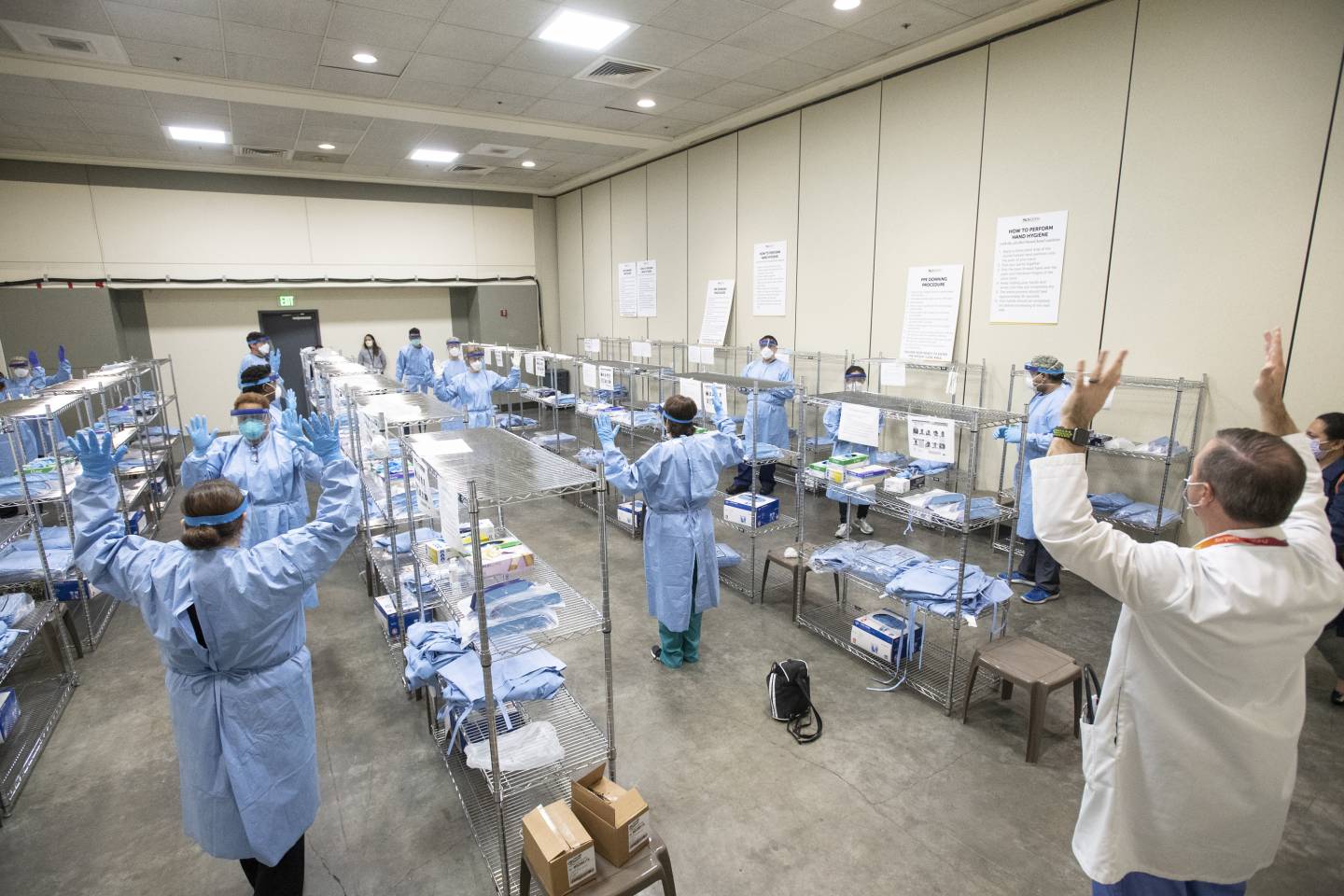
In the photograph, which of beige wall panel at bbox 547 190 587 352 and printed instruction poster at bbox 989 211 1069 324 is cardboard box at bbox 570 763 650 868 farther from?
beige wall panel at bbox 547 190 587 352

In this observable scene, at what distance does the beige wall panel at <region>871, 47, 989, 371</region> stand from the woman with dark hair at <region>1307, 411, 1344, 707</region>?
8.73ft

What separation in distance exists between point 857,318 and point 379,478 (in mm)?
4737

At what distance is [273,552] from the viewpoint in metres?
2.06

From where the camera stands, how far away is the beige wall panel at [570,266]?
11.7m

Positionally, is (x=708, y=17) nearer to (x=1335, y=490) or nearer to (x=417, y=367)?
(x=1335, y=490)

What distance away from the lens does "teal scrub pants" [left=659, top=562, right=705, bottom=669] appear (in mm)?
3920

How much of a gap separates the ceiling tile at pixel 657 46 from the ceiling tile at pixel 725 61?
4.3 inches

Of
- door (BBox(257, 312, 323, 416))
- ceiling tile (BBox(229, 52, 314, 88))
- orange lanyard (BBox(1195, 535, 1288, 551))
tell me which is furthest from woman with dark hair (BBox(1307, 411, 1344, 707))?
door (BBox(257, 312, 323, 416))

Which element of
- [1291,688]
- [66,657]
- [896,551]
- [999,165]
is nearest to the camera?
[1291,688]

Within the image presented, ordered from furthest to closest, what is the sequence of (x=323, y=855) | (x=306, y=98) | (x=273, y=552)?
1. (x=306, y=98)
2. (x=323, y=855)
3. (x=273, y=552)

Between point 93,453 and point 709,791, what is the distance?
105 inches

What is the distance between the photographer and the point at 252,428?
379cm

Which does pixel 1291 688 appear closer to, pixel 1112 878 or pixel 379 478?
pixel 1112 878

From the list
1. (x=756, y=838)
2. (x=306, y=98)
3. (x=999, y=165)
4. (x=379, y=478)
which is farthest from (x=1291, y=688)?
(x=306, y=98)
